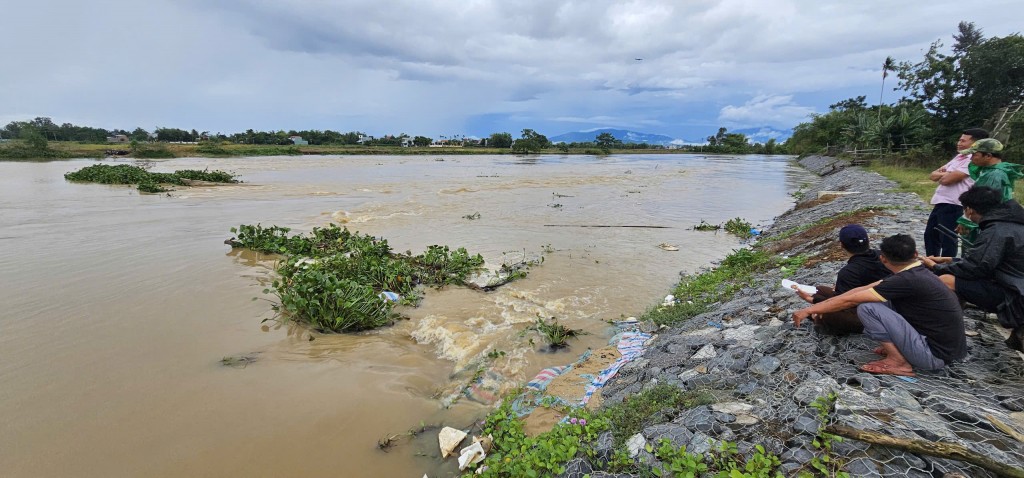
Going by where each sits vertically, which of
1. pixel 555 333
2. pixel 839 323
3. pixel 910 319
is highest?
pixel 910 319

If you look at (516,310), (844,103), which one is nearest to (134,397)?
(516,310)

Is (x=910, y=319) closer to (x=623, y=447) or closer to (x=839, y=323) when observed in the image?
(x=839, y=323)

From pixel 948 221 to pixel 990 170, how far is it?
99 centimetres

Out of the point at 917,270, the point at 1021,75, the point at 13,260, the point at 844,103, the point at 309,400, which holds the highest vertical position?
the point at 844,103

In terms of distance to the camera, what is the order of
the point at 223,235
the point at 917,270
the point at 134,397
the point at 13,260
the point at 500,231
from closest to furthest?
1. the point at 917,270
2. the point at 134,397
3. the point at 13,260
4. the point at 223,235
5. the point at 500,231

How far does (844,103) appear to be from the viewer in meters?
61.8

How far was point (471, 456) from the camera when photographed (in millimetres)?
3564

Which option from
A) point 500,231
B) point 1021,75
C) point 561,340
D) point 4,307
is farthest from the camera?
point 1021,75

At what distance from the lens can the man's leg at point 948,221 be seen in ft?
17.3

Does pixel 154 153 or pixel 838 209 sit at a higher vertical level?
pixel 154 153

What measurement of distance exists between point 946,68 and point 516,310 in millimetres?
32395

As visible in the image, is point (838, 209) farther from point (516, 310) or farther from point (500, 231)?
point (516, 310)

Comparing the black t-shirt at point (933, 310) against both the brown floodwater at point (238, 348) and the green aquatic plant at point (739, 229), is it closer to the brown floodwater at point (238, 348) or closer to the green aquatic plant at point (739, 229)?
the brown floodwater at point (238, 348)

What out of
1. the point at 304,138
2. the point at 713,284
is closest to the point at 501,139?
the point at 304,138
